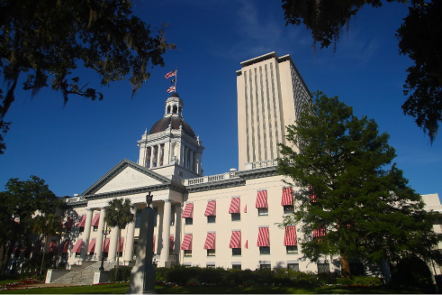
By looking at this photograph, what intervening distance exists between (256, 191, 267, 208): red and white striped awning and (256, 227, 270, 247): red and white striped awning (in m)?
2.55

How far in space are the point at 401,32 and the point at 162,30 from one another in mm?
9485

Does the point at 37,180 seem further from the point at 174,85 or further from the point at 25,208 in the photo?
the point at 174,85

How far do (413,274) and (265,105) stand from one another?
59.5m

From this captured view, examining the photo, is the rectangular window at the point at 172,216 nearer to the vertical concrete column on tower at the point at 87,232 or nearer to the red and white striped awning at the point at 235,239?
the red and white striped awning at the point at 235,239

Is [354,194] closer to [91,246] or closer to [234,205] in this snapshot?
[234,205]

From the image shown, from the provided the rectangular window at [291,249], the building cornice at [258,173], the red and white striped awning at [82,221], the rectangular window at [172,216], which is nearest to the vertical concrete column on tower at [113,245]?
the rectangular window at [172,216]

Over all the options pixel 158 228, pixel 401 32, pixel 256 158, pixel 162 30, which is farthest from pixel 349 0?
pixel 256 158

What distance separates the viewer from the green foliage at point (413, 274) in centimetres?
2067

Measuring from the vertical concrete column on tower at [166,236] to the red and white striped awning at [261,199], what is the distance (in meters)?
12.1

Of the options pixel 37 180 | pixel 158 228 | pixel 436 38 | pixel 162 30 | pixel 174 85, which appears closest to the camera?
pixel 436 38

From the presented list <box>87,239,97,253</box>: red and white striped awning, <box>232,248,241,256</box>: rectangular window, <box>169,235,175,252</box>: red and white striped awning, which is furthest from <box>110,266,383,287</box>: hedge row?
<box>87,239,97,253</box>: red and white striped awning

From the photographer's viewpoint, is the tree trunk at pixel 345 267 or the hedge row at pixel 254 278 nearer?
the tree trunk at pixel 345 267

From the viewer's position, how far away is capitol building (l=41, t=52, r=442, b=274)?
31688 mm

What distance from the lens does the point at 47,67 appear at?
11.5 metres
